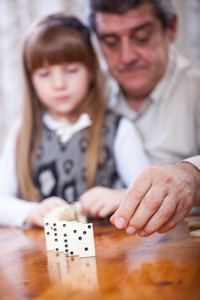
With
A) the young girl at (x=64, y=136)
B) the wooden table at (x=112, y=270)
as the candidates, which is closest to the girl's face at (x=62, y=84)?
the young girl at (x=64, y=136)

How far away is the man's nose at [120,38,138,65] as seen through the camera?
2.04m

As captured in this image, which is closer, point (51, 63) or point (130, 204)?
point (130, 204)

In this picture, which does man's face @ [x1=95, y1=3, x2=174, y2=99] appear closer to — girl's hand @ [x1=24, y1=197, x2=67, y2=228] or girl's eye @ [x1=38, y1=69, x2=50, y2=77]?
girl's eye @ [x1=38, y1=69, x2=50, y2=77]

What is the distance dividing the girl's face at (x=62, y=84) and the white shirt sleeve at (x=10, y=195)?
0.36 metres

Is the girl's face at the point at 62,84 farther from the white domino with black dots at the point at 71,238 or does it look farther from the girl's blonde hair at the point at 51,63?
the white domino with black dots at the point at 71,238

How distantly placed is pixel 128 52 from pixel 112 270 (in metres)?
1.43

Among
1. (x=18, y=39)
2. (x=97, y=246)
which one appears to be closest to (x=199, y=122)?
(x=97, y=246)

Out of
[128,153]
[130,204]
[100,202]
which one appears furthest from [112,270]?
[128,153]

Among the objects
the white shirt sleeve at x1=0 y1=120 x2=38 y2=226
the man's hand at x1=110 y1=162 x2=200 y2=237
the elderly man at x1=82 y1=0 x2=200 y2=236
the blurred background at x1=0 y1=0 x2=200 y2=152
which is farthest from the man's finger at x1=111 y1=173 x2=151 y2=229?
the blurred background at x1=0 y1=0 x2=200 y2=152

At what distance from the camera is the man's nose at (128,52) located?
204 centimetres

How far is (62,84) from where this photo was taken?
191cm

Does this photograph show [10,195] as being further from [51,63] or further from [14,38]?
[14,38]

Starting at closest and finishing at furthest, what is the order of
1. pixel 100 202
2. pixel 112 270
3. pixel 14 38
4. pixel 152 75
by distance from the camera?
pixel 112 270 → pixel 100 202 → pixel 152 75 → pixel 14 38

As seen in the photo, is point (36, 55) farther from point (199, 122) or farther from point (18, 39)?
point (18, 39)
